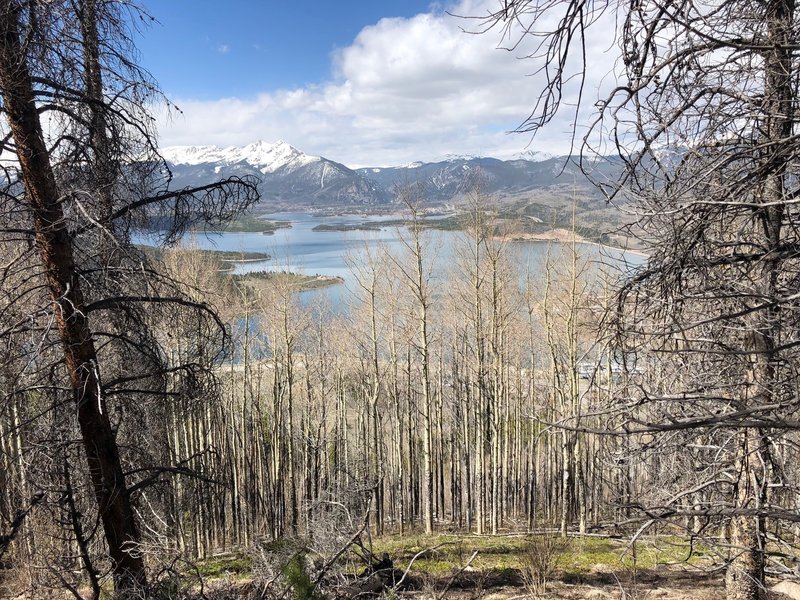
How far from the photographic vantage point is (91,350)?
3.55m

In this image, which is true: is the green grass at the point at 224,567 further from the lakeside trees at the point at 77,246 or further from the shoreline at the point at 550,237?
the shoreline at the point at 550,237

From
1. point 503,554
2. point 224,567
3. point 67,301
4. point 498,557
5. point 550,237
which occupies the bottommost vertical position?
point 503,554

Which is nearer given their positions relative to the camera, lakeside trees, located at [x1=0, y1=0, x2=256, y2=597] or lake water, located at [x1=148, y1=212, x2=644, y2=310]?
lakeside trees, located at [x1=0, y1=0, x2=256, y2=597]

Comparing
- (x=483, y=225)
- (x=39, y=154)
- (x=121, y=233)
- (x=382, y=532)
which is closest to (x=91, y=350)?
(x=121, y=233)

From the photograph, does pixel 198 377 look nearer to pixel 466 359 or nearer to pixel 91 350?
pixel 91 350

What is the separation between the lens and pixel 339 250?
61156 millimetres

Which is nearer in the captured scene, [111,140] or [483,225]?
[111,140]

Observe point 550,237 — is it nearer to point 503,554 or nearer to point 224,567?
point 503,554

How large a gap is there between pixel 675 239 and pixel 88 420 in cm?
Result: 408

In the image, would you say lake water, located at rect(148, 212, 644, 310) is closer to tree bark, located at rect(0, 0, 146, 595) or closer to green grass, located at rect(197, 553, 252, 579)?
tree bark, located at rect(0, 0, 146, 595)

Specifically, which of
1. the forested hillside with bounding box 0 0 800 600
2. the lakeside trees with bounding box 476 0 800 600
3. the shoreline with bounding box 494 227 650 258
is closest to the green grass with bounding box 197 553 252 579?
the forested hillside with bounding box 0 0 800 600

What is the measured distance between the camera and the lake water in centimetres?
1256

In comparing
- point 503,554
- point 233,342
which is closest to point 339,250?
point 503,554

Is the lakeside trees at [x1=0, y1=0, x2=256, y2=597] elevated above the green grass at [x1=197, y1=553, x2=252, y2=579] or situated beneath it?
elevated above
